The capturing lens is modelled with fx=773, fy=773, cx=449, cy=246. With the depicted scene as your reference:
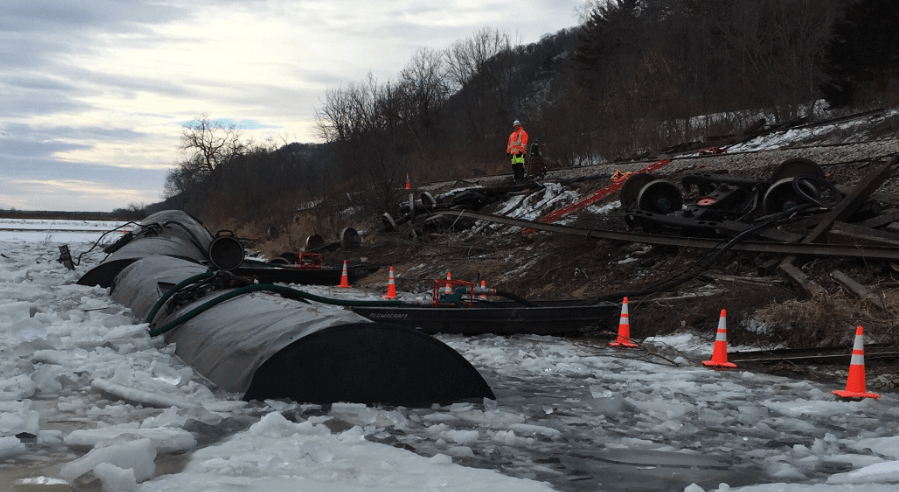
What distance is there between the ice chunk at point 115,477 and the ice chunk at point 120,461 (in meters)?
0.11

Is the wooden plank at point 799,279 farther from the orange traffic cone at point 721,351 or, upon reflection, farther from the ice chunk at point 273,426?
the ice chunk at point 273,426

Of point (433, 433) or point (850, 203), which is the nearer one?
point (433, 433)

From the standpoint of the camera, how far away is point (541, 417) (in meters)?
5.84

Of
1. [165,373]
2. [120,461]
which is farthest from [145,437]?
[165,373]

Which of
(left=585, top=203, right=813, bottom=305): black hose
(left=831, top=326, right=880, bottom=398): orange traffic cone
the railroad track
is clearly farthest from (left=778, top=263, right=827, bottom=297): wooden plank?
(left=831, top=326, right=880, bottom=398): orange traffic cone

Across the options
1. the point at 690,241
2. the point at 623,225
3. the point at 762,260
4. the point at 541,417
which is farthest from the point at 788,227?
the point at 541,417

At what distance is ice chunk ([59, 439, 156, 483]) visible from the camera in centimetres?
387

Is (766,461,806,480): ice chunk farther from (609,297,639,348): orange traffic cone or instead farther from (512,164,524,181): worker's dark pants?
(512,164,524,181): worker's dark pants

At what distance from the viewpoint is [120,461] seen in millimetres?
3875

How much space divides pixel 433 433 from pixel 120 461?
196 centimetres

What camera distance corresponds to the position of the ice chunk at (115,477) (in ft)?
12.1

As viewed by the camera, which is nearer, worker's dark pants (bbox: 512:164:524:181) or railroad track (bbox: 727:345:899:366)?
railroad track (bbox: 727:345:899:366)

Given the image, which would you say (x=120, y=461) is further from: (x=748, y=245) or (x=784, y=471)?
(x=748, y=245)

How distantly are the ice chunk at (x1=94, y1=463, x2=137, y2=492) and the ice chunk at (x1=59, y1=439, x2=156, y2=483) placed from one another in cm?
11
